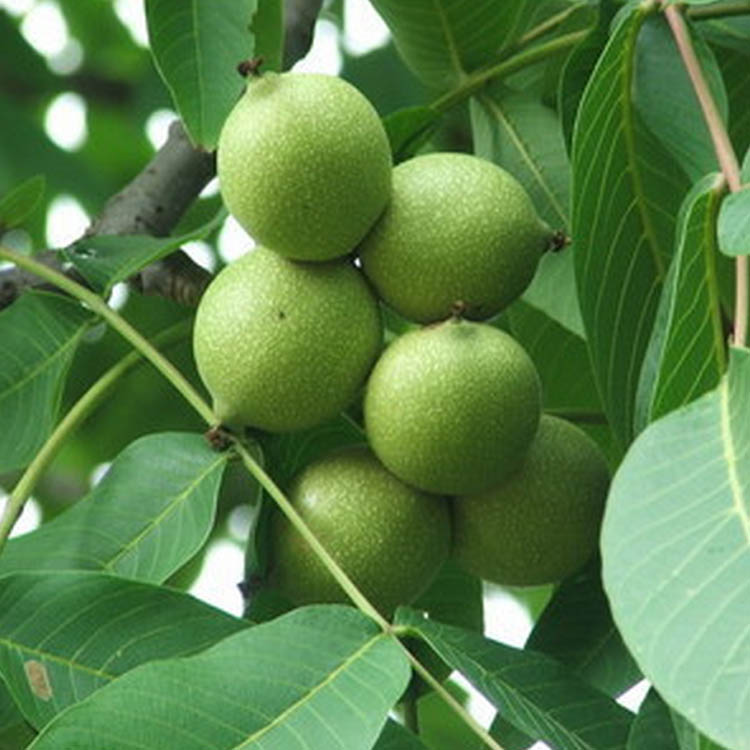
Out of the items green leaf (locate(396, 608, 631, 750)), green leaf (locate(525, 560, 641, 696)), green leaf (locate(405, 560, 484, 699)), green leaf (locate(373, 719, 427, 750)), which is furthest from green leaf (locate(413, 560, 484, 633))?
green leaf (locate(373, 719, 427, 750))

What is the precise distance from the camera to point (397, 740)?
134 cm

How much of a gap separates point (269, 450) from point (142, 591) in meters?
0.27

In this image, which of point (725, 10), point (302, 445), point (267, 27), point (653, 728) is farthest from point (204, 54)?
point (653, 728)

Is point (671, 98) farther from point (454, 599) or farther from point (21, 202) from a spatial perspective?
point (21, 202)

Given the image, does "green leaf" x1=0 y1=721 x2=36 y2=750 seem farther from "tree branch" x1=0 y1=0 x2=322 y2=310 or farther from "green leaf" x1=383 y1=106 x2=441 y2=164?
"green leaf" x1=383 y1=106 x2=441 y2=164

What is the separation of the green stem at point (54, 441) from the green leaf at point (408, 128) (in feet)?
0.98

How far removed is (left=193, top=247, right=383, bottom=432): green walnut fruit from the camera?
1569mm

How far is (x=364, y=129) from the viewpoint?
1547mm

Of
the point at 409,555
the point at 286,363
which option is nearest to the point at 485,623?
the point at 409,555

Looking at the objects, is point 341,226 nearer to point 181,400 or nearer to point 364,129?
point 364,129

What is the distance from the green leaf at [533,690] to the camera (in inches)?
53.2

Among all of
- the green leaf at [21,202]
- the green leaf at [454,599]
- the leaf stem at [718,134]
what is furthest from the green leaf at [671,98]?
the green leaf at [21,202]

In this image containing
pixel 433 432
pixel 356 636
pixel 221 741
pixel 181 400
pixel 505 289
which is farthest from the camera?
pixel 181 400

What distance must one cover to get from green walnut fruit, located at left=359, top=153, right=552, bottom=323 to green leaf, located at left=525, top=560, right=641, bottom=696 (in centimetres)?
26
